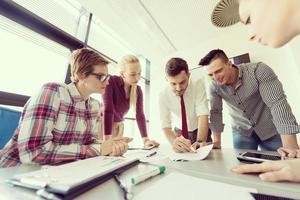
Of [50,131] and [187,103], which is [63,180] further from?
[187,103]

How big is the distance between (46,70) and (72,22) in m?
0.84

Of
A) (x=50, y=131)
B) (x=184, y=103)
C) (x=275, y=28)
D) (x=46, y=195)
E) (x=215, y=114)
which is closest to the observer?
(x=46, y=195)

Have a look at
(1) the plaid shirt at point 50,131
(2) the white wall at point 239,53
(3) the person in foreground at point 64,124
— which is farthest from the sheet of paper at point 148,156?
(2) the white wall at point 239,53

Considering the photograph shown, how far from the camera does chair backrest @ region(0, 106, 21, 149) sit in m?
0.95

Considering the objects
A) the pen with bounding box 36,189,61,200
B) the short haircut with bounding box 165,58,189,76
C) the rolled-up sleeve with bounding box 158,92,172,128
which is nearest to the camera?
the pen with bounding box 36,189,61,200

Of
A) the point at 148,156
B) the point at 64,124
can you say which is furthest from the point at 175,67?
the point at 64,124

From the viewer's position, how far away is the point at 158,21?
8.76ft

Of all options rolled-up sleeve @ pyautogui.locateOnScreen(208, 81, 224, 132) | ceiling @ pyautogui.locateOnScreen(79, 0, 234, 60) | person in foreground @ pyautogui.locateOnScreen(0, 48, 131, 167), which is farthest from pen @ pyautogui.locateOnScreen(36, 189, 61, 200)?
ceiling @ pyautogui.locateOnScreen(79, 0, 234, 60)

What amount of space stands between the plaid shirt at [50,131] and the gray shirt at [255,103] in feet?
3.88

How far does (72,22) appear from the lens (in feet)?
7.63

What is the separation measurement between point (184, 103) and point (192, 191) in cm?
132

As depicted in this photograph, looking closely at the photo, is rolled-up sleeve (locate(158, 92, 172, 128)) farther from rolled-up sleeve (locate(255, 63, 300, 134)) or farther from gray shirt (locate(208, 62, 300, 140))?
rolled-up sleeve (locate(255, 63, 300, 134))

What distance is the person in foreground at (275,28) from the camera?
471mm

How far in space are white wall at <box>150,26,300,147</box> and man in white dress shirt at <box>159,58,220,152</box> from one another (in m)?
1.39
